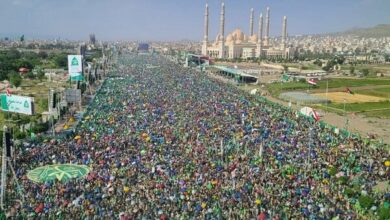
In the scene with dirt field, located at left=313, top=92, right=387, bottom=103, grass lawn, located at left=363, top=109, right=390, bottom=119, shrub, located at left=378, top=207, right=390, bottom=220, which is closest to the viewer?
shrub, located at left=378, top=207, right=390, bottom=220

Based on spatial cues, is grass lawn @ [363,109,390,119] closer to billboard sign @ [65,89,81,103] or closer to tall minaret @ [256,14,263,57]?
billboard sign @ [65,89,81,103]

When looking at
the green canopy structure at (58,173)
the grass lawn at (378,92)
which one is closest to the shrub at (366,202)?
the green canopy structure at (58,173)

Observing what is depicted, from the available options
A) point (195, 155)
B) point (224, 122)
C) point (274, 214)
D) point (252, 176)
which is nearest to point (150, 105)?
point (224, 122)

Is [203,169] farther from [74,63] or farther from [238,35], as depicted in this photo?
[238,35]

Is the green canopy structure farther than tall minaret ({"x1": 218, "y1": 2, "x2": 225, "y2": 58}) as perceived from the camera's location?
No

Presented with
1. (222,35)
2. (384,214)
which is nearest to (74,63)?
(384,214)

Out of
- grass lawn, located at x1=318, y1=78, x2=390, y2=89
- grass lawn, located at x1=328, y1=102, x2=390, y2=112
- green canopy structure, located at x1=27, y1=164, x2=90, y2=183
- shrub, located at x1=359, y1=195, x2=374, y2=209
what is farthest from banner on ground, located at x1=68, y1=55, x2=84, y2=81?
grass lawn, located at x1=318, y1=78, x2=390, y2=89

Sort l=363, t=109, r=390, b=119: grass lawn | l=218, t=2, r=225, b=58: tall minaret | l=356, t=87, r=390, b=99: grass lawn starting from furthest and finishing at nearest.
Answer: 1. l=218, t=2, r=225, b=58: tall minaret
2. l=356, t=87, r=390, b=99: grass lawn
3. l=363, t=109, r=390, b=119: grass lawn

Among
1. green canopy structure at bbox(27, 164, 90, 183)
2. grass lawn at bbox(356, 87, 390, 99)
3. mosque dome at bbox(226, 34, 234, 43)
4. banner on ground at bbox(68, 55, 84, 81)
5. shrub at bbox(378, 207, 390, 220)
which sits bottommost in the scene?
green canopy structure at bbox(27, 164, 90, 183)
